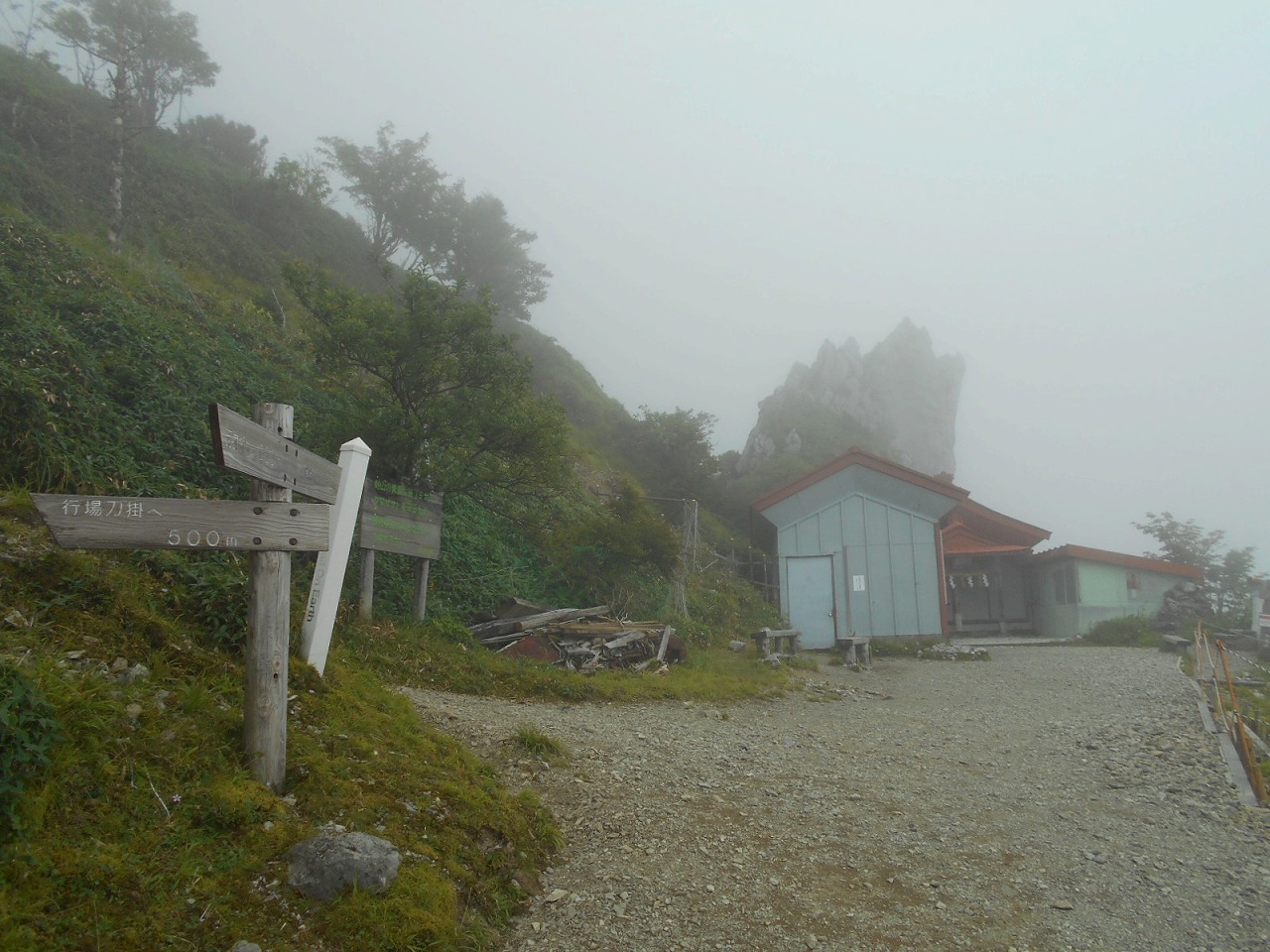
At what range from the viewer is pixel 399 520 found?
406 inches

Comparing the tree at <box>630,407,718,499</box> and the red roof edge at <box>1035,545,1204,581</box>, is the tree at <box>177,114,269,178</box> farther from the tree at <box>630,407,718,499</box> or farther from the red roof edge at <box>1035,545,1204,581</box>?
the red roof edge at <box>1035,545,1204,581</box>

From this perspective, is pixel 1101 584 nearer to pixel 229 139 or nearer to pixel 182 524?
pixel 182 524

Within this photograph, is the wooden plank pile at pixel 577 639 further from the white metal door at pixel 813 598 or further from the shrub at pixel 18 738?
the white metal door at pixel 813 598

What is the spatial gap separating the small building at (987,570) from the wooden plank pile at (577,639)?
1655 centimetres

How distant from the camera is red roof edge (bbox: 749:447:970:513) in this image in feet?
72.3

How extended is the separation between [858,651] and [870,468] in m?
6.61

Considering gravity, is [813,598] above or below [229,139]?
below

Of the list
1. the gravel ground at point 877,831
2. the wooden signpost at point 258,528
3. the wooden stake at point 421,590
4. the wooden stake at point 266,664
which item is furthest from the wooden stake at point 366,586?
the wooden stake at point 266,664

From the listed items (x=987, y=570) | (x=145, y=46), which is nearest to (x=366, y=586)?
(x=987, y=570)

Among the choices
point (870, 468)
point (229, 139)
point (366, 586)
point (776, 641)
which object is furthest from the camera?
point (229, 139)

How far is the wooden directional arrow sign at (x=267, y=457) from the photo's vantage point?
13.2 feet

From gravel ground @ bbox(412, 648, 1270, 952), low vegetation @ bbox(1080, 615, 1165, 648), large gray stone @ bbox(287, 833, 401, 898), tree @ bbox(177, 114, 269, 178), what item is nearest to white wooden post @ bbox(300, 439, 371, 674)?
gravel ground @ bbox(412, 648, 1270, 952)

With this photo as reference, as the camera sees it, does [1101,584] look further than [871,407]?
No

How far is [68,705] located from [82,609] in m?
1.40
